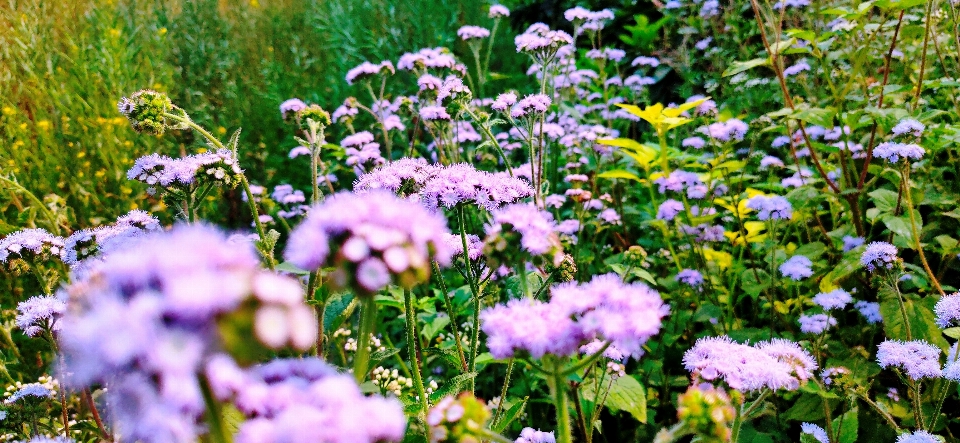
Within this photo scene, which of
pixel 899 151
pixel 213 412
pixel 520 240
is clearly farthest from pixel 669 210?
pixel 213 412

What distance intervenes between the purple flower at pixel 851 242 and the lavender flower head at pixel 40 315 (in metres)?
3.42

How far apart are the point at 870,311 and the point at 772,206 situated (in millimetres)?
623

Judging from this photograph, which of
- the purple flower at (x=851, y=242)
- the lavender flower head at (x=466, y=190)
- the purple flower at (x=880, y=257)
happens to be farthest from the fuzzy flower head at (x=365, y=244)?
the purple flower at (x=851, y=242)

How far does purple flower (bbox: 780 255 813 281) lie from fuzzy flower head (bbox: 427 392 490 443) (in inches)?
89.9

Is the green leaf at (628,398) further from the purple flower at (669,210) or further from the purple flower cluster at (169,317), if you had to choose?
the purple flower cluster at (169,317)

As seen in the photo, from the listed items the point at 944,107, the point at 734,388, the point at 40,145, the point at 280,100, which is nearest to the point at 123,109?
the point at 734,388

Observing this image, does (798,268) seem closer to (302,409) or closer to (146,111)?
(302,409)

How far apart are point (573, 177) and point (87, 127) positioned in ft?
12.4

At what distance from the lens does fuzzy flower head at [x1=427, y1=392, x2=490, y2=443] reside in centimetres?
101

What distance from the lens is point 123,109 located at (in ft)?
7.88

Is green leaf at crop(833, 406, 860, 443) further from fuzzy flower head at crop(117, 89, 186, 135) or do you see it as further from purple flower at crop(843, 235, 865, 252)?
fuzzy flower head at crop(117, 89, 186, 135)

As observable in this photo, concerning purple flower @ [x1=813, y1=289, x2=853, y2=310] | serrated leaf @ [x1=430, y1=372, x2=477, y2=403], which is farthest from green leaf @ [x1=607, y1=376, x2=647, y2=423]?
serrated leaf @ [x1=430, y1=372, x2=477, y2=403]

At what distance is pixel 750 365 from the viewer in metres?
1.52

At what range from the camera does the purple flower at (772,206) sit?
295 centimetres
